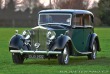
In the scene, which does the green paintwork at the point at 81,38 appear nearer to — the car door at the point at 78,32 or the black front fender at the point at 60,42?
the car door at the point at 78,32

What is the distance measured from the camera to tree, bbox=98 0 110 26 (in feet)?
331

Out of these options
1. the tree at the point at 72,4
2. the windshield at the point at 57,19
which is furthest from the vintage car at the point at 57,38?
the tree at the point at 72,4

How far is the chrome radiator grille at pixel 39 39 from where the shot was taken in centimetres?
1771

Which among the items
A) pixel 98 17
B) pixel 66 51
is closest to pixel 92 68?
pixel 66 51

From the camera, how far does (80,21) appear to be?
19.9m

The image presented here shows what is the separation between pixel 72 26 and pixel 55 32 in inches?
51.7

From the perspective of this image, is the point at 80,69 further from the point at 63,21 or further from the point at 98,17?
the point at 98,17

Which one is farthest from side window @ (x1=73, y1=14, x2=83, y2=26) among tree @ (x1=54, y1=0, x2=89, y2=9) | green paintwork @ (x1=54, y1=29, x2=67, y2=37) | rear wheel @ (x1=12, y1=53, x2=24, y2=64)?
tree @ (x1=54, y1=0, x2=89, y2=9)

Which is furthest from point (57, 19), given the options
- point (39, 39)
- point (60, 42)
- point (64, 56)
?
point (64, 56)

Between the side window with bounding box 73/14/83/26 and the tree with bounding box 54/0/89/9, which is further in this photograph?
the tree with bounding box 54/0/89/9

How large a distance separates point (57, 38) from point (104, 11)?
8719cm

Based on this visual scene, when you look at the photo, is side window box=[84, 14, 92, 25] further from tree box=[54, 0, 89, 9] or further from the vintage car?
tree box=[54, 0, 89, 9]

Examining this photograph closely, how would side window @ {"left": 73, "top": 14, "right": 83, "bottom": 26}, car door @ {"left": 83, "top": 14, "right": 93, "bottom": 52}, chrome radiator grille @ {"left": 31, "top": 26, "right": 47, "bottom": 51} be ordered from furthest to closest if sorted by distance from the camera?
1. car door @ {"left": 83, "top": 14, "right": 93, "bottom": 52}
2. side window @ {"left": 73, "top": 14, "right": 83, "bottom": 26}
3. chrome radiator grille @ {"left": 31, "top": 26, "right": 47, "bottom": 51}

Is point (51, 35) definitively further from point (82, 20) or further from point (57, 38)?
point (82, 20)
